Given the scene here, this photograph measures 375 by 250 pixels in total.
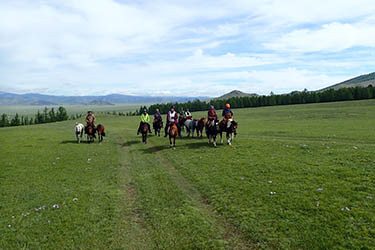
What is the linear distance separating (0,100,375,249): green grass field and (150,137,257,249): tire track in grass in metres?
0.03

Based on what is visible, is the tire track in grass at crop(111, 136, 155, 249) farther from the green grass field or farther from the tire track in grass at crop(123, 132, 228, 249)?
the tire track in grass at crop(123, 132, 228, 249)

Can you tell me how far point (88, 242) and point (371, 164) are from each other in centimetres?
1457

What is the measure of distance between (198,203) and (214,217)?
1.43 m

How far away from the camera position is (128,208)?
10555 mm

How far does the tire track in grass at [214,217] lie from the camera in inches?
305

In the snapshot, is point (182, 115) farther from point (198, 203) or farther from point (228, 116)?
point (198, 203)

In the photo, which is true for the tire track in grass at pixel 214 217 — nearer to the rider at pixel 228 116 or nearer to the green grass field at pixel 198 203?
the green grass field at pixel 198 203

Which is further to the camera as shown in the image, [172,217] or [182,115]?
[182,115]

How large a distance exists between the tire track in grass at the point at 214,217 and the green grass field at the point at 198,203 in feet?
0.11

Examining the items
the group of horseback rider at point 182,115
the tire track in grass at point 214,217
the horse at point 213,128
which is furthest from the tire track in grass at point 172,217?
the group of horseback rider at point 182,115

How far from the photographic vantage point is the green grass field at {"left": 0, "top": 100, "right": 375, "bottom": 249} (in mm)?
8000

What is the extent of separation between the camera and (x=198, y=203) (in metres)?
10.8

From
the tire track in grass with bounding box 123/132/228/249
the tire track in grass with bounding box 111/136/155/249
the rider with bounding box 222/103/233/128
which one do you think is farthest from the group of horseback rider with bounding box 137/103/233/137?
the tire track in grass with bounding box 111/136/155/249

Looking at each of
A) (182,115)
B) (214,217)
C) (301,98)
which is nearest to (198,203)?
(214,217)
